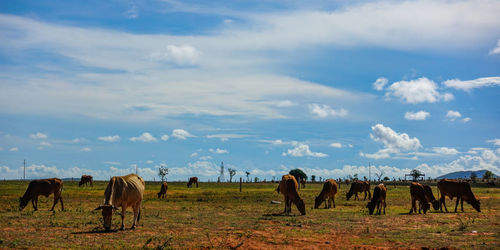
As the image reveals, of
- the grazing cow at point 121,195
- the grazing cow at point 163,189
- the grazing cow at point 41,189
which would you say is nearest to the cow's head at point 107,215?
the grazing cow at point 121,195

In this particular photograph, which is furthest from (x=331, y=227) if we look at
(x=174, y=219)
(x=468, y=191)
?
(x=468, y=191)

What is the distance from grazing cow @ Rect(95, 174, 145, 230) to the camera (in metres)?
18.7

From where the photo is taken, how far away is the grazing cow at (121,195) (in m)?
18.7

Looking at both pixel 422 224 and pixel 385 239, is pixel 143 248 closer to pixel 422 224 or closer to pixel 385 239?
pixel 385 239

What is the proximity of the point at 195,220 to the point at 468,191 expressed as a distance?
21.1 metres

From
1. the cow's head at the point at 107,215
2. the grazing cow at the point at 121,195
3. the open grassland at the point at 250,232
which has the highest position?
the grazing cow at the point at 121,195

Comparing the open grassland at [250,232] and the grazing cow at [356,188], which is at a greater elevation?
the grazing cow at [356,188]

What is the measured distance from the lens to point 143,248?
15469 mm

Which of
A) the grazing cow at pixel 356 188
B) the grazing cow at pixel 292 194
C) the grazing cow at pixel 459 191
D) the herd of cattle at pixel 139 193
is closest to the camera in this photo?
the herd of cattle at pixel 139 193

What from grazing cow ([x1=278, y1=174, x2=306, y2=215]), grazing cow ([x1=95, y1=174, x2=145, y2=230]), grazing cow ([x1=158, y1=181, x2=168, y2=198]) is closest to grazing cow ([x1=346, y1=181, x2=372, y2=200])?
grazing cow ([x1=278, y1=174, x2=306, y2=215])

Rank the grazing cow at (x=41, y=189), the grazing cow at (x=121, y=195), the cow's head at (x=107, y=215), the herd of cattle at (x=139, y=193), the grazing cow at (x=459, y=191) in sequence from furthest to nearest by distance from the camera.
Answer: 1. the grazing cow at (x=459, y=191)
2. the grazing cow at (x=41, y=189)
3. the herd of cattle at (x=139, y=193)
4. the grazing cow at (x=121, y=195)
5. the cow's head at (x=107, y=215)

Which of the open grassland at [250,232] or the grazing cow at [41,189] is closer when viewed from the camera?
the open grassland at [250,232]

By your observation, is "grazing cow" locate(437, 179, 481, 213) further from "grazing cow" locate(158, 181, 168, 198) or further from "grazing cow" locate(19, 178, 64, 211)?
"grazing cow" locate(158, 181, 168, 198)

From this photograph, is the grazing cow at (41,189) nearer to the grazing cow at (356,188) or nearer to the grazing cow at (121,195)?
the grazing cow at (121,195)
